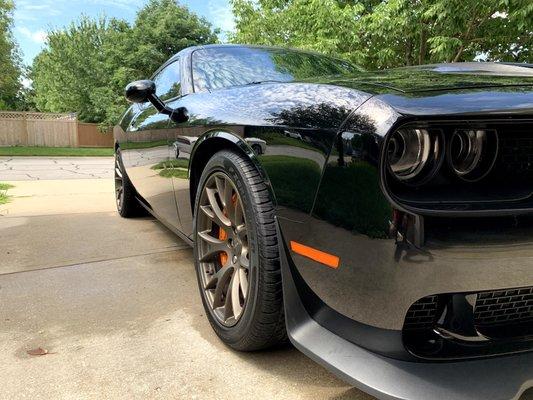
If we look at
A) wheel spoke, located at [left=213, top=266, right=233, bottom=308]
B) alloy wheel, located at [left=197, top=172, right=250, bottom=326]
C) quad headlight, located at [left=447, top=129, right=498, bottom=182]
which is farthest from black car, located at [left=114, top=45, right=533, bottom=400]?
wheel spoke, located at [left=213, top=266, right=233, bottom=308]

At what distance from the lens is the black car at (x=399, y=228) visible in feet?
4.33

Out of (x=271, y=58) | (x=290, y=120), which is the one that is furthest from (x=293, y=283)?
(x=271, y=58)

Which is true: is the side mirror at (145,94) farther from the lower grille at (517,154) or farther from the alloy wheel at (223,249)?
the lower grille at (517,154)

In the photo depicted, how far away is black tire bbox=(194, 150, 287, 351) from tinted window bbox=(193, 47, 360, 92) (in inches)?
37.1

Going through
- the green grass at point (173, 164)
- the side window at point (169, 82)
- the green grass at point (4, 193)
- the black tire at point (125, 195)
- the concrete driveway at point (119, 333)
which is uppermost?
the side window at point (169, 82)

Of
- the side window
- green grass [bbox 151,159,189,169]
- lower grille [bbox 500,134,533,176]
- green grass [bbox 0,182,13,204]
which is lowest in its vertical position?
green grass [bbox 0,182,13,204]

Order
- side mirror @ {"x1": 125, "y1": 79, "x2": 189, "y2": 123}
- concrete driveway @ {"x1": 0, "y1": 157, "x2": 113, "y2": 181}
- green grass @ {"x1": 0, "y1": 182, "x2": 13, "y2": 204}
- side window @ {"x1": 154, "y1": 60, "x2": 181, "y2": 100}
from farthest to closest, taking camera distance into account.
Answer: concrete driveway @ {"x1": 0, "y1": 157, "x2": 113, "y2": 181} < green grass @ {"x1": 0, "y1": 182, "x2": 13, "y2": 204} < side window @ {"x1": 154, "y1": 60, "x2": 181, "y2": 100} < side mirror @ {"x1": 125, "y1": 79, "x2": 189, "y2": 123}

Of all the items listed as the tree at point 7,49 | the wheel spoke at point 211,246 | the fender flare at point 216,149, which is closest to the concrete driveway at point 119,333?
the wheel spoke at point 211,246

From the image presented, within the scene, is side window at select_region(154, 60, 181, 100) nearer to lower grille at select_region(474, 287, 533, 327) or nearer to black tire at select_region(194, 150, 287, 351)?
black tire at select_region(194, 150, 287, 351)

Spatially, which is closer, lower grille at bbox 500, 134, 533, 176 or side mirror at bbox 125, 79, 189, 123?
lower grille at bbox 500, 134, 533, 176

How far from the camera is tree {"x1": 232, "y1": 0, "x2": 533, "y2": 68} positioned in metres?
7.20

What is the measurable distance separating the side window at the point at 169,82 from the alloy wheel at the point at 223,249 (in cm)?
113

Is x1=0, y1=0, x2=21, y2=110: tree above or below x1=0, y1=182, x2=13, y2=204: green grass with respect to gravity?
above

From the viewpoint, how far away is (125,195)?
15.7 feet
